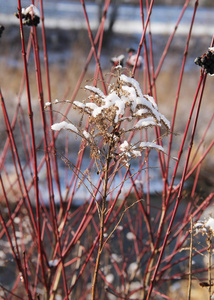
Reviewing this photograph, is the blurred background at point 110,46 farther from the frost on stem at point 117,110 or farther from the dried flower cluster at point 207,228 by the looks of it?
the frost on stem at point 117,110

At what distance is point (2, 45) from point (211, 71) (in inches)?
358

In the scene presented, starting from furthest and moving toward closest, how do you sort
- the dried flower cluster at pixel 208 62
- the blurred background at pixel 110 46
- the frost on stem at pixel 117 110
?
the blurred background at pixel 110 46
the dried flower cluster at pixel 208 62
the frost on stem at pixel 117 110

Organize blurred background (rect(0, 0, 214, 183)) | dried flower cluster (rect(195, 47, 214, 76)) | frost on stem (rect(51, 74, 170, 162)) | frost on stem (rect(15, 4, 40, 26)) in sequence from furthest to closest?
blurred background (rect(0, 0, 214, 183)) < frost on stem (rect(15, 4, 40, 26)) < dried flower cluster (rect(195, 47, 214, 76)) < frost on stem (rect(51, 74, 170, 162))

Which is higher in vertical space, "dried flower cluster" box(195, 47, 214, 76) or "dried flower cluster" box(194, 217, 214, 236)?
"dried flower cluster" box(195, 47, 214, 76)

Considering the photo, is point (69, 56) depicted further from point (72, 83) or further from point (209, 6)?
point (209, 6)

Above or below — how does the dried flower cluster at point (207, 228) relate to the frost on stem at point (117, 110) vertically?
below

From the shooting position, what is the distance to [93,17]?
11680 mm

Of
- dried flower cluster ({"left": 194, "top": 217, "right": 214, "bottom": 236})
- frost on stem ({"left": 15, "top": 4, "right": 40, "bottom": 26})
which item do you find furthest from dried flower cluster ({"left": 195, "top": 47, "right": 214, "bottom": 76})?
frost on stem ({"left": 15, "top": 4, "right": 40, "bottom": 26})

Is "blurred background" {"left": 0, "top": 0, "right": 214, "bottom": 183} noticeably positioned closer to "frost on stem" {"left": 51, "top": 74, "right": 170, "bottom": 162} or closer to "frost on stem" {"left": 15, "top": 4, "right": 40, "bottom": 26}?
"frost on stem" {"left": 15, "top": 4, "right": 40, "bottom": 26}

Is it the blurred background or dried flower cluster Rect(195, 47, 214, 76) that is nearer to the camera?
dried flower cluster Rect(195, 47, 214, 76)

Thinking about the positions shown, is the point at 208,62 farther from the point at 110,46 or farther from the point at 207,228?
the point at 110,46

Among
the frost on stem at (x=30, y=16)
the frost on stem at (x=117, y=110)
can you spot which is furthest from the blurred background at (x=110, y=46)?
the frost on stem at (x=117, y=110)

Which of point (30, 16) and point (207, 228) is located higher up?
point (30, 16)

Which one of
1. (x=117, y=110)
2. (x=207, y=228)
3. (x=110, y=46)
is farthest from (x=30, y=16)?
(x=110, y=46)
